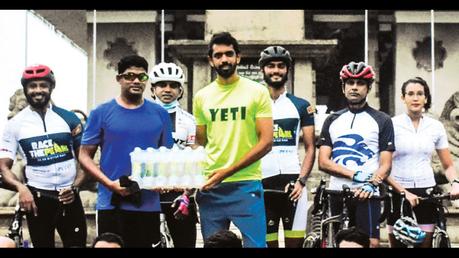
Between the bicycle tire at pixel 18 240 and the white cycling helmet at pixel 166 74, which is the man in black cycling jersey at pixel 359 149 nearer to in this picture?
the white cycling helmet at pixel 166 74

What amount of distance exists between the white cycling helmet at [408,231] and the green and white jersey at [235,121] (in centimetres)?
121

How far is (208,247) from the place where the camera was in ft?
15.6

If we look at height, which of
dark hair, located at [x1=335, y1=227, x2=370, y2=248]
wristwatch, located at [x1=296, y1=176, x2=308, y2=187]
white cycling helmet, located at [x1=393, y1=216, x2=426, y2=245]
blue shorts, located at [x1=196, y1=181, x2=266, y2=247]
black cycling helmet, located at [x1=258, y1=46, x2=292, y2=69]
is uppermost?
black cycling helmet, located at [x1=258, y1=46, x2=292, y2=69]

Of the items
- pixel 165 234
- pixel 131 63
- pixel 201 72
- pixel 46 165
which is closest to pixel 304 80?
pixel 201 72

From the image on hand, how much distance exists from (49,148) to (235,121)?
1.50 meters

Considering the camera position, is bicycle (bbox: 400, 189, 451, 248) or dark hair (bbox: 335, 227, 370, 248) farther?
bicycle (bbox: 400, 189, 451, 248)

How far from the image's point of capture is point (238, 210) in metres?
5.65

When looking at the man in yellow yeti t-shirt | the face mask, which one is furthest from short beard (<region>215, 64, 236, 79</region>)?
the face mask

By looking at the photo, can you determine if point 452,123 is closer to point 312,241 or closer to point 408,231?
point 408,231

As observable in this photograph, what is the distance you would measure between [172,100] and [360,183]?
1551mm

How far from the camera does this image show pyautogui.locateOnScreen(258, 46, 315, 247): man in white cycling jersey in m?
6.43

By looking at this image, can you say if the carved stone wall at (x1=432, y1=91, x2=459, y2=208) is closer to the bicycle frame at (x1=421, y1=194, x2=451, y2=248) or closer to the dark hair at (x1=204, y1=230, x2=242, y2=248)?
the bicycle frame at (x1=421, y1=194, x2=451, y2=248)
